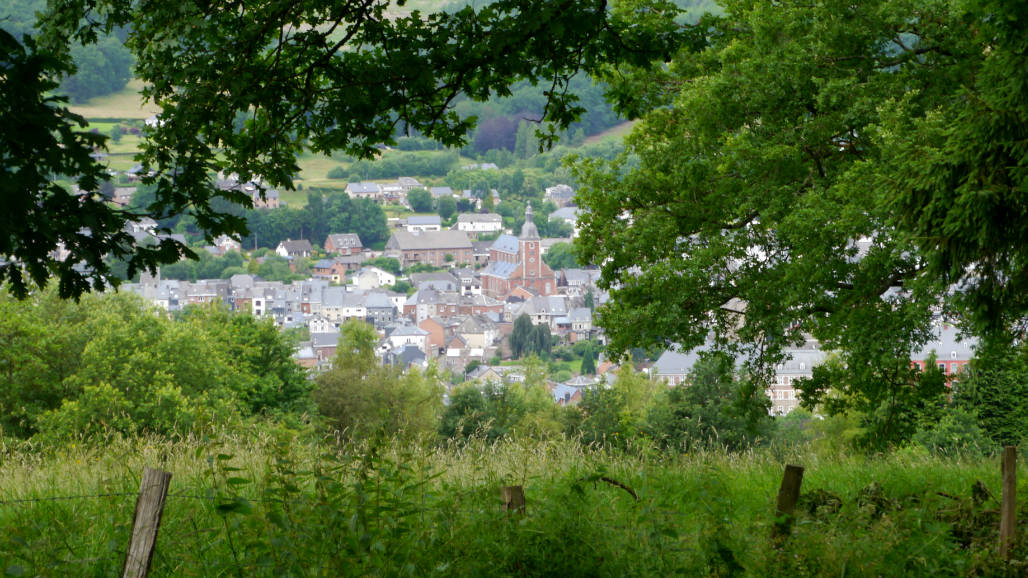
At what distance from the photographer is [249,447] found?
18.4 ft

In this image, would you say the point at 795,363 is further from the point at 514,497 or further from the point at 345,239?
the point at 345,239

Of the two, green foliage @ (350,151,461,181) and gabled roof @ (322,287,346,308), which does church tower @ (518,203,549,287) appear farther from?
green foliage @ (350,151,461,181)

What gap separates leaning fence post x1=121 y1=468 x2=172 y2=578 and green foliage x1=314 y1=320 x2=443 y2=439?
25751mm

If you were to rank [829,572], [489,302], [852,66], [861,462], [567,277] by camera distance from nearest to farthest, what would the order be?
[829,572] → [861,462] → [852,66] → [489,302] → [567,277]

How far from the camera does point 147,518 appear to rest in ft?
9.84

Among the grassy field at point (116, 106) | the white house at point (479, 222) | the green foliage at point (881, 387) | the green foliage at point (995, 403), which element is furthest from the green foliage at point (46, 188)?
the white house at point (479, 222)

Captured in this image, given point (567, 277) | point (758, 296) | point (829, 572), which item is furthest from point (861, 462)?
point (567, 277)

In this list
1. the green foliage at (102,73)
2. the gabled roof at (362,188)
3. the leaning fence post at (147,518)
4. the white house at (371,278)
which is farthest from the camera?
the gabled roof at (362,188)

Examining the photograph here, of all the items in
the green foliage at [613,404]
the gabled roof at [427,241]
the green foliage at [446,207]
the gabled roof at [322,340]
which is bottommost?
the gabled roof at [322,340]

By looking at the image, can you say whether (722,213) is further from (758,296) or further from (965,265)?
(965,265)

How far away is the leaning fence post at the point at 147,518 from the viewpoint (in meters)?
2.98

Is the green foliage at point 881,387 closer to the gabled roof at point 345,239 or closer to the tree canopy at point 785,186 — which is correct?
the tree canopy at point 785,186

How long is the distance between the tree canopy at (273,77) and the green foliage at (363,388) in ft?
80.0

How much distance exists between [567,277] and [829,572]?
145764 mm
